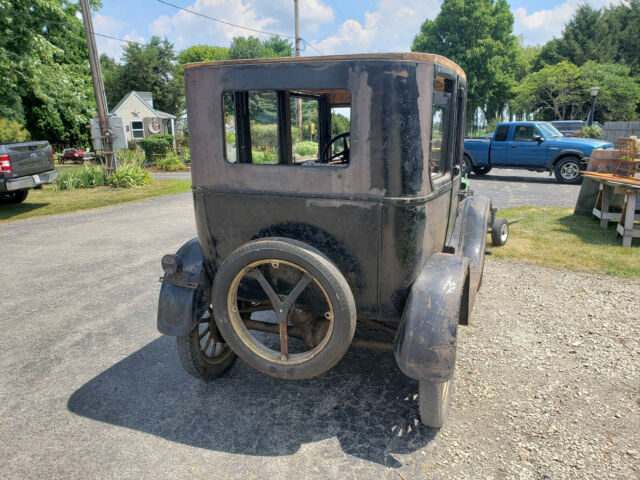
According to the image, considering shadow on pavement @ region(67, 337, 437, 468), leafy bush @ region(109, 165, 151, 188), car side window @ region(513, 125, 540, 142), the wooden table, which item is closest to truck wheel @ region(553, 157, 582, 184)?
car side window @ region(513, 125, 540, 142)

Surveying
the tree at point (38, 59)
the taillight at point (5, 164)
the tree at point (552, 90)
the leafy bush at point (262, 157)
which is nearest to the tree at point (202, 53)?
the tree at point (552, 90)

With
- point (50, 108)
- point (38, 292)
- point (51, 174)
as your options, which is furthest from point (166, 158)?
point (38, 292)

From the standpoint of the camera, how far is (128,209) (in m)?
10.2

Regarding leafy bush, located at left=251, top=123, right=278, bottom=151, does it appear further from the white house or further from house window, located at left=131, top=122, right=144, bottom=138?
house window, located at left=131, top=122, right=144, bottom=138

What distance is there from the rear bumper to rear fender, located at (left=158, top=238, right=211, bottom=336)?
8150 millimetres

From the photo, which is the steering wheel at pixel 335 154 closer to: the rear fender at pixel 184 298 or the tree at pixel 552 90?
the rear fender at pixel 184 298

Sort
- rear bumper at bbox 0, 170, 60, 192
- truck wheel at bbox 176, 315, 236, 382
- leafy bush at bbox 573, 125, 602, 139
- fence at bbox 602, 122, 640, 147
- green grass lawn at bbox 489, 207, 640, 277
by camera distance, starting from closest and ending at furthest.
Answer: truck wheel at bbox 176, 315, 236, 382 → green grass lawn at bbox 489, 207, 640, 277 → rear bumper at bbox 0, 170, 60, 192 → fence at bbox 602, 122, 640, 147 → leafy bush at bbox 573, 125, 602, 139

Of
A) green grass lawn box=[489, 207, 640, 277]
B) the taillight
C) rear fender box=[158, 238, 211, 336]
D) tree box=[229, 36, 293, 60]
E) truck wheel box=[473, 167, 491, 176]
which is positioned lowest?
green grass lawn box=[489, 207, 640, 277]

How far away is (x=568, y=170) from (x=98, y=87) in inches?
572

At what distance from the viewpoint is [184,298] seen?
2.75 m

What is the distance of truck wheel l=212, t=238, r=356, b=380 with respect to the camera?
229cm

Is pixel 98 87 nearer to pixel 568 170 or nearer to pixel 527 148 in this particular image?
pixel 527 148

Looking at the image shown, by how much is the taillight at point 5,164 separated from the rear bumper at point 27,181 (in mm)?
194

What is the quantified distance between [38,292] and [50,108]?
39.8 feet
